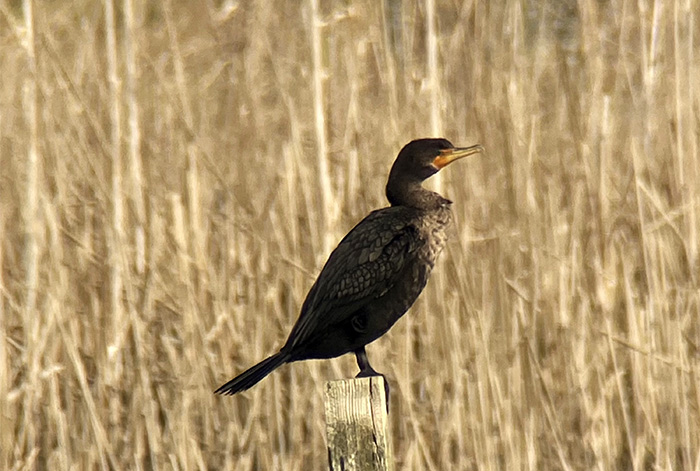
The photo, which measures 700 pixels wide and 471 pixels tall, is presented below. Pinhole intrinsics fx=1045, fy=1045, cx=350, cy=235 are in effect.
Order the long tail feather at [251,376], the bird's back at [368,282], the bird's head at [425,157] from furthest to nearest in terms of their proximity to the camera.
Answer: the bird's head at [425,157] → the bird's back at [368,282] → the long tail feather at [251,376]

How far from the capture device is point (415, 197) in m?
2.40

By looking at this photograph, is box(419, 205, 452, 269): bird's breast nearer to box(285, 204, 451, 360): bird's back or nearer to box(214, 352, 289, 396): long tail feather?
box(285, 204, 451, 360): bird's back

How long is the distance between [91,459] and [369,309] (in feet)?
3.63

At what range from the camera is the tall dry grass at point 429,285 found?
2.89 metres

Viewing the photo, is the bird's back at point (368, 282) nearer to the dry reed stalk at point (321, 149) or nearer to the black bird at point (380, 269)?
the black bird at point (380, 269)

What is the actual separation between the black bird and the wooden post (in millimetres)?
445

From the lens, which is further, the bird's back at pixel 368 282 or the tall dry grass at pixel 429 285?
the tall dry grass at pixel 429 285

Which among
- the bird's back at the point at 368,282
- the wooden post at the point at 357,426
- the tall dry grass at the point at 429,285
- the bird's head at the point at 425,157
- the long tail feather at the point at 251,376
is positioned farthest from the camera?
the tall dry grass at the point at 429,285

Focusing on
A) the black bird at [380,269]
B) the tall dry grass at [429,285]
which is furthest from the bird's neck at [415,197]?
the tall dry grass at [429,285]

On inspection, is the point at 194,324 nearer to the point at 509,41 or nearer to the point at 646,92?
the point at 509,41

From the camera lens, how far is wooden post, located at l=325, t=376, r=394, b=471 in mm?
1718

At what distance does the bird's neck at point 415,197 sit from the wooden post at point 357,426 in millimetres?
714

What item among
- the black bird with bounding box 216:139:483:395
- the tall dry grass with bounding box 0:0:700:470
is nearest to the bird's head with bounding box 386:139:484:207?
the black bird with bounding box 216:139:483:395

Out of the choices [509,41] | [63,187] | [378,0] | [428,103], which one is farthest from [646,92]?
[63,187]
